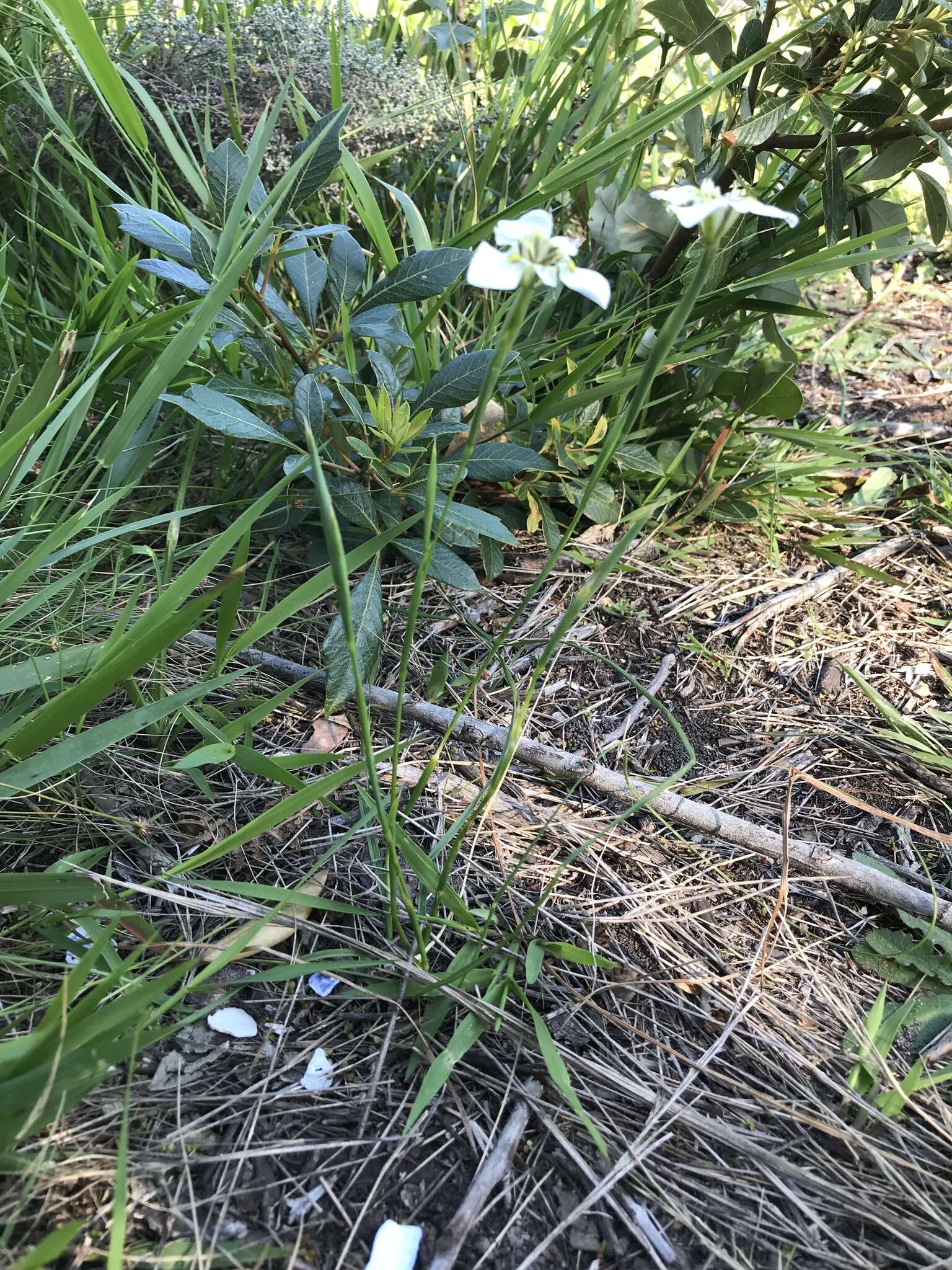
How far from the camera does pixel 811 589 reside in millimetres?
1507

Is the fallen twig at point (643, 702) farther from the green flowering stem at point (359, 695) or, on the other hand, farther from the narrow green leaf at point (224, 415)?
the narrow green leaf at point (224, 415)

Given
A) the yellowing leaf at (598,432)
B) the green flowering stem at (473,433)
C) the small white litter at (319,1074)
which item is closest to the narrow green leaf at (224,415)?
the green flowering stem at (473,433)

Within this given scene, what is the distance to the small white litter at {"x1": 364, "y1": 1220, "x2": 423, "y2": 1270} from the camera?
27.0 inches

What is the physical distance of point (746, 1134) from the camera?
0.80 m

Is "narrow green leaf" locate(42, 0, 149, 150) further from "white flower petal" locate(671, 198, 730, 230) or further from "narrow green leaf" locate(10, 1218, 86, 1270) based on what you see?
"narrow green leaf" locate(10, 1218, 86, 1270)

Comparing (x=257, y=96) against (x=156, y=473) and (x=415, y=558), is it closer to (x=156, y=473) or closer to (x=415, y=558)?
(x=156, y=473)

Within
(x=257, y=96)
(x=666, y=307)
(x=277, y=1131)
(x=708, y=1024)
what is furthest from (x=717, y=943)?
(x=257, y=96)

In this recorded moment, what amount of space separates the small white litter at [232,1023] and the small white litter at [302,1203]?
159 mm

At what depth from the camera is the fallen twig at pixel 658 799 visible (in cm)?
103

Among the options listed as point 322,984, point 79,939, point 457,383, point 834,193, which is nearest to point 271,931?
point 322,984

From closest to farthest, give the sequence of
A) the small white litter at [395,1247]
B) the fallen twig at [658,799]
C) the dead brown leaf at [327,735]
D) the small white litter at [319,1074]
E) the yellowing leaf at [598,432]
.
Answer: the small white litter at [395,1247] < the small white litter at [319,1074] < the fallen twig at [658,799] < the dead brown leaf at [327,735] < the yellowing leaf at [598,432]

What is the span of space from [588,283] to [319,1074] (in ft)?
2.54

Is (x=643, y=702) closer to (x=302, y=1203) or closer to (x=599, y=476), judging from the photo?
(x=599, y=476)

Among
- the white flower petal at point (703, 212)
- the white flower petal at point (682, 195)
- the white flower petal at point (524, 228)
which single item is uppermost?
the white flower petal at point (682, 195)
